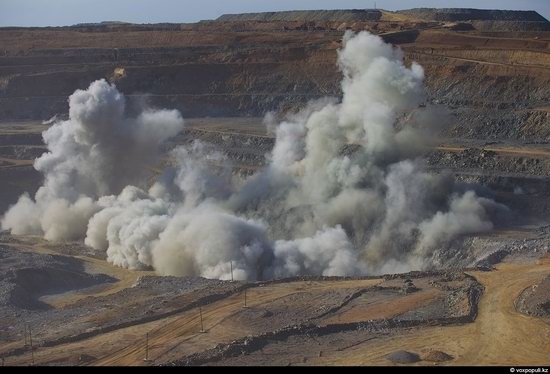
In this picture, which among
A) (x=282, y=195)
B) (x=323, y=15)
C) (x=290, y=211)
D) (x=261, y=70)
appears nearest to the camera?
(x=290, y=211)

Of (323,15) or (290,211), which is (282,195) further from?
(323,15)

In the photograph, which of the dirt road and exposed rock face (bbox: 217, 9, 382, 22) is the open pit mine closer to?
the dirt road

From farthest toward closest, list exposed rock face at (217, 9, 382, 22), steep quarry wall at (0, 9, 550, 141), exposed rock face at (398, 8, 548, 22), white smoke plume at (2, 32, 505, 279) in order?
1. exposed rock face at (217, 9, 382, 22)
2. exposed rock face at (398, 8, 548, 22)
3. steep quarry wall at (0, 9, 550, 141)
4. white smoke plume at (2, 32, 505, 279)

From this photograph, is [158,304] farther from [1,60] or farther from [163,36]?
[163,36]

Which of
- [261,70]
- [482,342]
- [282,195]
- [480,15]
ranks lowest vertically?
[482,342]

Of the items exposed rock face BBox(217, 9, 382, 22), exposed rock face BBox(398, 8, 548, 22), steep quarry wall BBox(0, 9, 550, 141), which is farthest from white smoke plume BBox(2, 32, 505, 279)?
exposed rock face BBox(217, 9, 382, 22)

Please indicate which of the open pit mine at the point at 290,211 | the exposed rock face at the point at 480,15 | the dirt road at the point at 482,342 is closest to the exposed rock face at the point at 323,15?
the exposed rock face at the point at 480,15

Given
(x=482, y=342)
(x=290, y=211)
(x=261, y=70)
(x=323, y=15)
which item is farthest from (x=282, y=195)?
(x=323, y=15)
